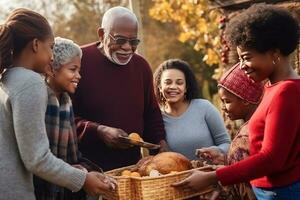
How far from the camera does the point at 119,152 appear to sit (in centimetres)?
389

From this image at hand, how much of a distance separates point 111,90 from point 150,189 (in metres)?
1.09

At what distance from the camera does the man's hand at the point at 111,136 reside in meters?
3.49

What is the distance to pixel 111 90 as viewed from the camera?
12.8ft

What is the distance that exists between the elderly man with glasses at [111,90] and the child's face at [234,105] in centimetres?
71

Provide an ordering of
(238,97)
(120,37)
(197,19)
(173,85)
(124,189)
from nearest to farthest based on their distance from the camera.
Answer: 1. (124,189)
2. (238,97)
3. (120,37)
4. (173,85)
5. (197,19)

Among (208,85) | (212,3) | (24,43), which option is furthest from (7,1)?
(24,43)

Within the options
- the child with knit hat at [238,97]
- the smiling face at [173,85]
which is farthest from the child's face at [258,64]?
the smiling face at [173,85]

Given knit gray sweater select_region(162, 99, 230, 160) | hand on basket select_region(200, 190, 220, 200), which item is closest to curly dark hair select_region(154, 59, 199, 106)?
knit gray sweater select_region(162, 99, 230, 160)

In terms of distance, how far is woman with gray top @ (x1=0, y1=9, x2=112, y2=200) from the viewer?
2.71m

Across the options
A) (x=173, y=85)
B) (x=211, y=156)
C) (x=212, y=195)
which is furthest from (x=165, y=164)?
(x=173, y=85)

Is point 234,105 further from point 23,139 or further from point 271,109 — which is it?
point 23,139

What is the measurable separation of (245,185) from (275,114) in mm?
660

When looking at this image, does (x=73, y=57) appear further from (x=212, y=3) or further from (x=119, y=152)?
(x=212, y=3)

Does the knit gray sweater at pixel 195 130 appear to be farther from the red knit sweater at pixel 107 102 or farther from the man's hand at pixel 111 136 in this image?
the man's hand at pixel 111 136
